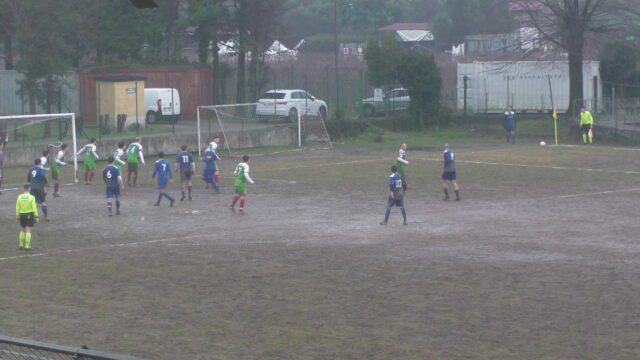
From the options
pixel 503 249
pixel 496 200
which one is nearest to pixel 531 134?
pixel 496 200

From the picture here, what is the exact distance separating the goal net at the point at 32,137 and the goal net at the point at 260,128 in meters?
6.06

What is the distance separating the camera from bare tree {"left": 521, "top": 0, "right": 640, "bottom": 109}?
52.2 meters

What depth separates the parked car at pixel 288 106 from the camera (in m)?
52.2

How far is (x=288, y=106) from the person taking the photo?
174ft

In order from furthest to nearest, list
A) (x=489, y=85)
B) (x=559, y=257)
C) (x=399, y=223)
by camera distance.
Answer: (x=489, y=85) → (x=399, y=223) → (x=559, y=257)

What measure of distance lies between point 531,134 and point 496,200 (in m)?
24.4

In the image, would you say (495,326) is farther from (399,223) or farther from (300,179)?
(300,179)

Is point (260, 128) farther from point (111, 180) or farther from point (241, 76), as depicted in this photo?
point (111, 180)

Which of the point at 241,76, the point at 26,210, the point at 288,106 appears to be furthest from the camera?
the point at 241,76

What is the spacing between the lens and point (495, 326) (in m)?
14.0

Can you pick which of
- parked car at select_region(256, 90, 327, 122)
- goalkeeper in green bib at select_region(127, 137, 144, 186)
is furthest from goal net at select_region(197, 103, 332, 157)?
goalkeeper in green bib at select_region(127, 137, 144, 186)

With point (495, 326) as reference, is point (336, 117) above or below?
above

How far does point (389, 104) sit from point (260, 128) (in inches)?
423

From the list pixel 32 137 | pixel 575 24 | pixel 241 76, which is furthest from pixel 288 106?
pixel 575 24
